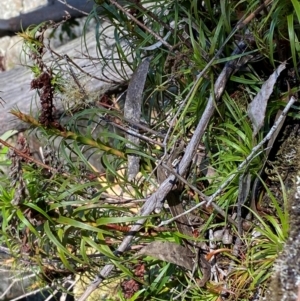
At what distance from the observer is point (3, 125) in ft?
7.84

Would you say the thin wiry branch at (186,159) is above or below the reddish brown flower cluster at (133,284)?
above

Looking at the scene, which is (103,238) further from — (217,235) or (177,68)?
(177,68)

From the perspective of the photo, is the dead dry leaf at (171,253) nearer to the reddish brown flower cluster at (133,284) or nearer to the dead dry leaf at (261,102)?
the reddish brown flower cluster at (133,284)

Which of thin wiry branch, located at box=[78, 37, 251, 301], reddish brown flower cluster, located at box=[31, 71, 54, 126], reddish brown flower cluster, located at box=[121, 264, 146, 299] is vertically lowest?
reddish brown flower cluster, located at box=[121, 264, 146, 299]

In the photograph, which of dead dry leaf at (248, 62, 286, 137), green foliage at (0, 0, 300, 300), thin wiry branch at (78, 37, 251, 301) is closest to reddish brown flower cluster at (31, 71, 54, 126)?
green foliage at (0, 0, 300, 300)

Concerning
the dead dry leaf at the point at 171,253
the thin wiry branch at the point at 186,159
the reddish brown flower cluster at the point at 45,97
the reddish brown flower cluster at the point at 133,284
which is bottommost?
the reddish brown flower cluster at the point at 133,284

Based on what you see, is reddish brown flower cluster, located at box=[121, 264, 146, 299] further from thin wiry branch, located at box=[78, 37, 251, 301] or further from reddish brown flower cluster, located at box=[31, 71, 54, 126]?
reddish brown flower cluster, located at box=[31, 71, 54, 126]

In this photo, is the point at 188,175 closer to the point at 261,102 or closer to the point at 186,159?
the point at 186,159

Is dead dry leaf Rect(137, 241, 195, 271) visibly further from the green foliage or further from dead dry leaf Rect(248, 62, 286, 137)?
dead dry leaf Rect(248, 62, 286, 137)

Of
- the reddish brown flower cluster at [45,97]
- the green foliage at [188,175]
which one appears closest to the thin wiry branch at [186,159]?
the green foliage at [188,175]

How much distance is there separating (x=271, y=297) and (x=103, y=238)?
345 mm

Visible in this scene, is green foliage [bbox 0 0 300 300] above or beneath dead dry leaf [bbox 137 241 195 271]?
above

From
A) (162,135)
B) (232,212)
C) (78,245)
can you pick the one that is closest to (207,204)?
(232,212)

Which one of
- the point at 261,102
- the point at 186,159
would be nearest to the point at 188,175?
the point at 186,159
